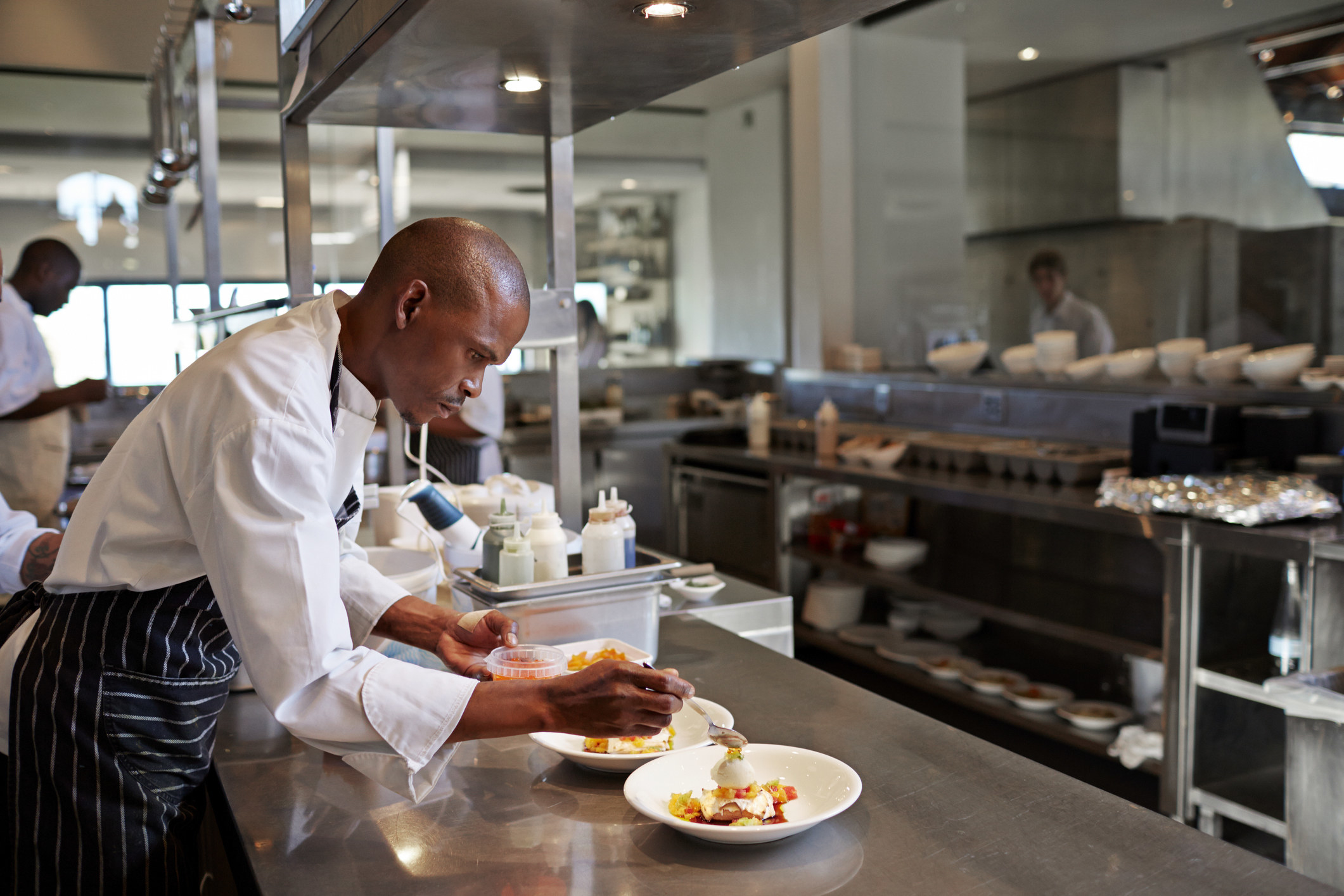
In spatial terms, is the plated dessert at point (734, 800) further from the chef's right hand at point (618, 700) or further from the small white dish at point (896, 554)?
the small white dish at point (896, 554)

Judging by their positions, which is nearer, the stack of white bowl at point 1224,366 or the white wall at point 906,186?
the stack of white bowl at point 1224,366

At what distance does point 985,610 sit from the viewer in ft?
12.4

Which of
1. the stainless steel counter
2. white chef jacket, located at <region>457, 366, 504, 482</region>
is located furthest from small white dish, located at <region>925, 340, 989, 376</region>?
the stainless steel counter

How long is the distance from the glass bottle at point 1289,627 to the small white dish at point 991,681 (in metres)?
1.03

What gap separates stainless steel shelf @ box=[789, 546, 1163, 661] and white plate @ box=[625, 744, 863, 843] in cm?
209

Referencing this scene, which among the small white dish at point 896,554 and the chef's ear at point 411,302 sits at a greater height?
the chef's ear at point 411,302

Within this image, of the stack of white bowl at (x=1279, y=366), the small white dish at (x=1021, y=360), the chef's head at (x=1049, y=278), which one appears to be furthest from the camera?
the chef's head at (x=1049, y=278)

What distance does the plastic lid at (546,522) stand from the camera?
1.88 m

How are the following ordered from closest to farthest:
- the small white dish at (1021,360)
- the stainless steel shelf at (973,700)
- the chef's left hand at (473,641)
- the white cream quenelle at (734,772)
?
the white cream quenelle at (734,772) < the chef's left hand at (473,641) < the stainless steel shelf at (973,700) < the small white dish at (1021,360)

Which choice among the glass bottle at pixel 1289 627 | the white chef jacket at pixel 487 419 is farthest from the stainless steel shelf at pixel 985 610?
the white chef jacket at pixel 487 419

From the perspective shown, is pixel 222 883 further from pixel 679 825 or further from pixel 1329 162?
pixel 1329 162

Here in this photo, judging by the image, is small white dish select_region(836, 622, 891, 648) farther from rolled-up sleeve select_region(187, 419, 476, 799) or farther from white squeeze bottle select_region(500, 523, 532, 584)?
rolled-up sleeve select_region(187, 419, 476, 799)

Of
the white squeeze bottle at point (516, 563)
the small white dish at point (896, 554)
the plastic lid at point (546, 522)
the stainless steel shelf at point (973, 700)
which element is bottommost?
the stainless steel shelf at point (973, 700)

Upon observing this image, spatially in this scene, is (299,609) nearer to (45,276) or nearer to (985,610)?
(985,610)
